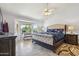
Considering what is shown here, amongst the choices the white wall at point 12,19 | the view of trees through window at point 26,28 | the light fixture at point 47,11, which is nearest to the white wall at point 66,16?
the light fixture at point 47,11

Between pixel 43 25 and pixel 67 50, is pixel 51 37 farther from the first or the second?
pixel 67 50

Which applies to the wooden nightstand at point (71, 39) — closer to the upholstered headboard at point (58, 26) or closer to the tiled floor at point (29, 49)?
the upholstered headboard at point (58, 26)

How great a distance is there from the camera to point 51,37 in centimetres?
215

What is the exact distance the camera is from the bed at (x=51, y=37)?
2057 mm

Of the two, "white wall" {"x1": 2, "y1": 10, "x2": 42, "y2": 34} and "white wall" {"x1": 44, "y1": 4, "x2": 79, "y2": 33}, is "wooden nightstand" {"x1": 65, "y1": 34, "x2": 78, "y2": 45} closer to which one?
"white wall" {"x1": 44, "y1": 4, "x2": 79, "y2": 33}

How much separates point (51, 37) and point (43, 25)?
0.35 meters

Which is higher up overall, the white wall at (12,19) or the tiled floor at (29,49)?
the white wall at (12,19)

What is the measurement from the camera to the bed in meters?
2.06

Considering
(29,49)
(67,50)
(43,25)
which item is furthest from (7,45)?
(67,50)

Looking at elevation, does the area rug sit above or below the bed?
below

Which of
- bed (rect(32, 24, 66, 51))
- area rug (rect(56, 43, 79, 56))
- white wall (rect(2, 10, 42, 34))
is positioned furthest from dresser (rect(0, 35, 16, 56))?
area rug (rect(56, 43, 79, 56))

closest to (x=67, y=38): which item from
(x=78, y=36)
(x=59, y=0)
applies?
(x=78, y=36)

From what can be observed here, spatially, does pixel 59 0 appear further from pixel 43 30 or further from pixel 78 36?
pixel 78 36

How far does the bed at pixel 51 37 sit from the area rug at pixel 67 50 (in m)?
0.11
